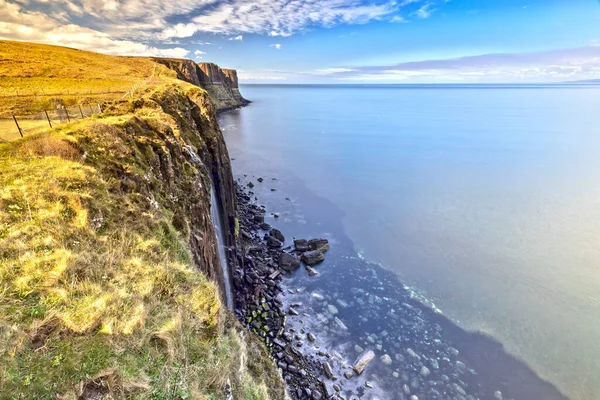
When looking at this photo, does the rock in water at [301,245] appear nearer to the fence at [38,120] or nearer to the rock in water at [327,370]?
the rock in water at [327,370]

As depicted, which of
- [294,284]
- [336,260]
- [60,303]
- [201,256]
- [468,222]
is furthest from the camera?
[468,222]

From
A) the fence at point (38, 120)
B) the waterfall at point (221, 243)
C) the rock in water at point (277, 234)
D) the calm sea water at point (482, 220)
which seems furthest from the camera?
the rock in water at point (277, 234)

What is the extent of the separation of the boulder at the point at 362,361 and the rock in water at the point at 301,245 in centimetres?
1178

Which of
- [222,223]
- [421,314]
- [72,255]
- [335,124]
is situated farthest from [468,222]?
[335,124]

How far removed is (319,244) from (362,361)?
500 inches

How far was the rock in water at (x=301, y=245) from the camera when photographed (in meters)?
28.5

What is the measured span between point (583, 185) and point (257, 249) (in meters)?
47.6

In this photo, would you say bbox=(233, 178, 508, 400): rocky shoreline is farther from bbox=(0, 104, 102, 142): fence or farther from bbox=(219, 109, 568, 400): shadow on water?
bbox=(0, 104, 102, 142): fence

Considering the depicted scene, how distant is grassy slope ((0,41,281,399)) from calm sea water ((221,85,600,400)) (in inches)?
728

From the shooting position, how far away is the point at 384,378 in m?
17.0

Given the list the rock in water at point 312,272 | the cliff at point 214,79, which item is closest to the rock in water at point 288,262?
the rock in water at point 312,272

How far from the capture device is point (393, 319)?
2109 cm

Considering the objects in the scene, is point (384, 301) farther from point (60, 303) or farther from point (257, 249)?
point (60, 303)

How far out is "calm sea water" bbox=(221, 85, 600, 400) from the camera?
20609 millimetres
